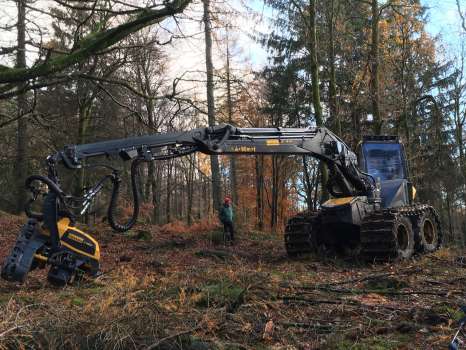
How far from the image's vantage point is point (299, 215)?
11695 millimetres

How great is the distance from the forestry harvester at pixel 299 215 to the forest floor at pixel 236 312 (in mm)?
653

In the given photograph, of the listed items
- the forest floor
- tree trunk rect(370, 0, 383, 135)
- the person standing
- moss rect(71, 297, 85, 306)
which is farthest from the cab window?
moss rect(71, 297, 85, 306)

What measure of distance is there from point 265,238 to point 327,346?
12.6 metres

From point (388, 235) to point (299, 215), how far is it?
2351 millimetres

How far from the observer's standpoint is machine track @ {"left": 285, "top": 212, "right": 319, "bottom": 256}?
1114 cm

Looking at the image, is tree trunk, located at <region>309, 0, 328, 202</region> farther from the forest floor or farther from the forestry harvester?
the forest floor

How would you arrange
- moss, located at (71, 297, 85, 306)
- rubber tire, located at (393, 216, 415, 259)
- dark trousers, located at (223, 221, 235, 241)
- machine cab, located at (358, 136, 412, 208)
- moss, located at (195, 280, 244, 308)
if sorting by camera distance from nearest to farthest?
moss, located at (195, 280, 244, 308) → moss, located at (71, 297, 85, 306) → rubber tire, located at (393, 216, 415, 259) → machine cab, located at (358, 136, 412, 208) → dark trousers, located at (223, 221, 235, 241)

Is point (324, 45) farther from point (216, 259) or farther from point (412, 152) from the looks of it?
point (216, 259)

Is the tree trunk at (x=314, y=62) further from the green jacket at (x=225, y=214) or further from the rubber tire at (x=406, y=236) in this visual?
the rubber tire at (x=406, y=236)

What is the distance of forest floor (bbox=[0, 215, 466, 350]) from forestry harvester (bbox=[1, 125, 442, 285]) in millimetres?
653

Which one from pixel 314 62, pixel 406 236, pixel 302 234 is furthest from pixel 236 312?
pixel 314 62

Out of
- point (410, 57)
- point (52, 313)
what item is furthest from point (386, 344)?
point (410, 57)

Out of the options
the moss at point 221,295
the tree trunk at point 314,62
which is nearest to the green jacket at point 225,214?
the tree trunk at point 314,62

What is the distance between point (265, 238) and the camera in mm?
17188
